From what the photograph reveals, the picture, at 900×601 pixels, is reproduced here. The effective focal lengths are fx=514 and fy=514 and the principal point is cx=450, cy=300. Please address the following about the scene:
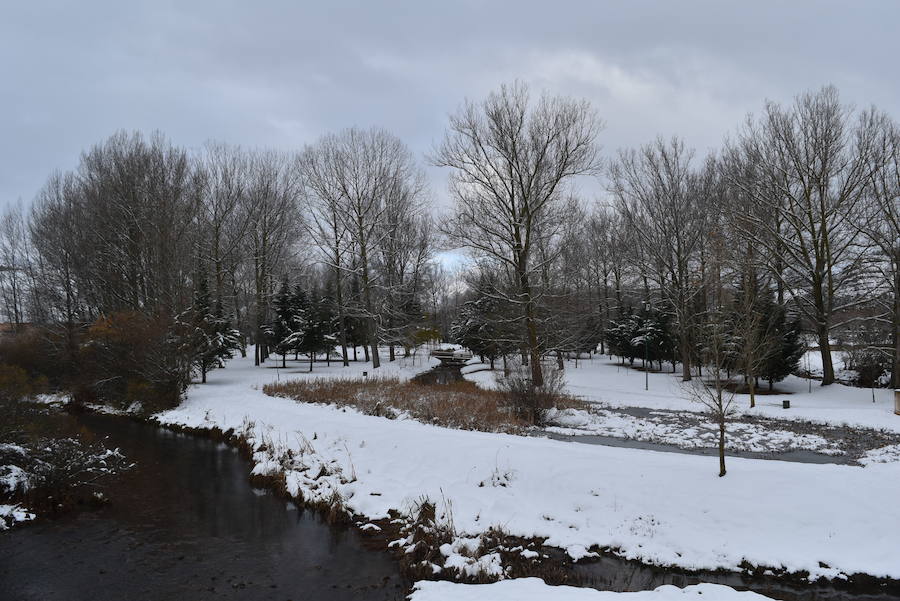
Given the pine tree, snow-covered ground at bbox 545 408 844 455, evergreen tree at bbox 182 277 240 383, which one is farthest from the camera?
the pine tree

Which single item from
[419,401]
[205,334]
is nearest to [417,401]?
[419,401]

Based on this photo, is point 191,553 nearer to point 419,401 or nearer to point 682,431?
point 419,401

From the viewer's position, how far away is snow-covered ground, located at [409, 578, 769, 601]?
18.8ft

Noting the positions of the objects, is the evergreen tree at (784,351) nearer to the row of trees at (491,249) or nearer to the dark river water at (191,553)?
the row of trees at (491,249)

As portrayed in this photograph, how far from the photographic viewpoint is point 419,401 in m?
17.5

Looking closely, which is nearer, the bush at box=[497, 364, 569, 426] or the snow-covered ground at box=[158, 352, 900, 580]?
the snow-covered ground at box=[158, 352, 900, 580]

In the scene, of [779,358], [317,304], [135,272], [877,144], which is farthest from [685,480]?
[317,304]

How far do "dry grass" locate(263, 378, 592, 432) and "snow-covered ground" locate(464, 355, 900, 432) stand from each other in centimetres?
495

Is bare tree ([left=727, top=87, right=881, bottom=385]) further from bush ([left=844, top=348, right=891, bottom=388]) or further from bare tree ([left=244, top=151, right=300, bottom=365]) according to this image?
bare tree ([left=244, top=151, right=300, bottom=365])

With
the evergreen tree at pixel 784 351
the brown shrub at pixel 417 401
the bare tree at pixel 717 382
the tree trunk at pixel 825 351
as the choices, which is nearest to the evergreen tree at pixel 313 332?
the brown shrub at pixel 417 401

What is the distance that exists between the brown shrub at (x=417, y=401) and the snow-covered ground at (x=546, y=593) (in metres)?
7.34

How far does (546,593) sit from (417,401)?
1182 centimetres

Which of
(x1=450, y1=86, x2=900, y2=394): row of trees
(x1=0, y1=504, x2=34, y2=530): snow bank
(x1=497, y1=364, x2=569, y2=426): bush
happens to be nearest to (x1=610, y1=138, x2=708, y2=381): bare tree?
(x1=450, y1=86, x2=900, y2=394): row of trees

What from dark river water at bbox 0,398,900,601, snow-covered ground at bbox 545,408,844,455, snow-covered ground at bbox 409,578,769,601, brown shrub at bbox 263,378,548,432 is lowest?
dark river water at bbox 0,398,900,601
